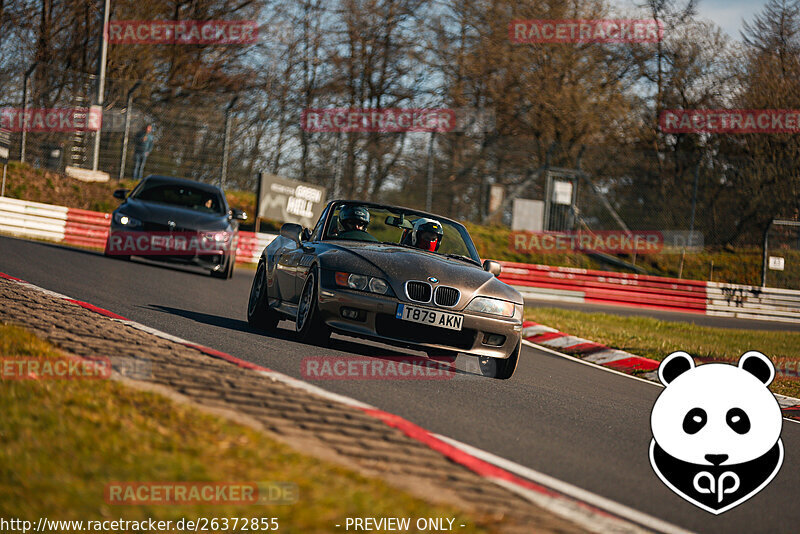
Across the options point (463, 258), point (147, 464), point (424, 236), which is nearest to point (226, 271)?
point (424, 236)

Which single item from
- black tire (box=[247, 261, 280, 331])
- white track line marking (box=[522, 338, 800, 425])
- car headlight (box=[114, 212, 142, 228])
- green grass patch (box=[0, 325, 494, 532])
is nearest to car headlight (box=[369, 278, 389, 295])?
black tire (box=[247, 261, 280, 331])

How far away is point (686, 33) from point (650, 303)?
13422mm

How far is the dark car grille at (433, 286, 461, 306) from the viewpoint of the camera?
7.67m

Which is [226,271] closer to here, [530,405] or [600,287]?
[530,405]

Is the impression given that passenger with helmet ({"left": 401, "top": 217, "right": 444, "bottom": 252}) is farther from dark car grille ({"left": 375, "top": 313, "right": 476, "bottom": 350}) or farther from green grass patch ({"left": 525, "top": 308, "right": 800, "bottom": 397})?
green grass patch ({"left": 525, "top": 308, "right": 800, "bottom": 397})

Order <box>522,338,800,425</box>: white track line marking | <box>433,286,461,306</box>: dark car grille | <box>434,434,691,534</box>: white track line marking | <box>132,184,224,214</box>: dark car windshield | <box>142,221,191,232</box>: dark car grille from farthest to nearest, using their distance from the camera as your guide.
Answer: <box>132,184,224,214</box>: dark car windshield < <box>142,221,191,232</box>: dark car grille < <box>522,338,800,425</box>: white track line marking < <box>433,286,461,306</box>: dark car grille < <box>434,434,691,534</box>: white track line marking

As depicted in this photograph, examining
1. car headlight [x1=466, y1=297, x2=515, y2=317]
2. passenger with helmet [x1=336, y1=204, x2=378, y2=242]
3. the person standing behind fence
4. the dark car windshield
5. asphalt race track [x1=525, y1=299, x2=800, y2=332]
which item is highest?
the person standing behind fence

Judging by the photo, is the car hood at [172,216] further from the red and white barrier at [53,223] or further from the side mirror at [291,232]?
the red and white barrier at [53,223]

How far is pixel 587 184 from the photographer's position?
2756 centimetres

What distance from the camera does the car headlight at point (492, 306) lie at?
7.76m

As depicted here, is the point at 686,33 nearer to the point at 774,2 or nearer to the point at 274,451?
the point at 774,2

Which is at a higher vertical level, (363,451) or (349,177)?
(349,177)

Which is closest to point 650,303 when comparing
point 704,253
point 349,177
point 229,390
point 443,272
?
point 704,253

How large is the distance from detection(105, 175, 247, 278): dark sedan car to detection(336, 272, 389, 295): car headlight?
27.3 feet
